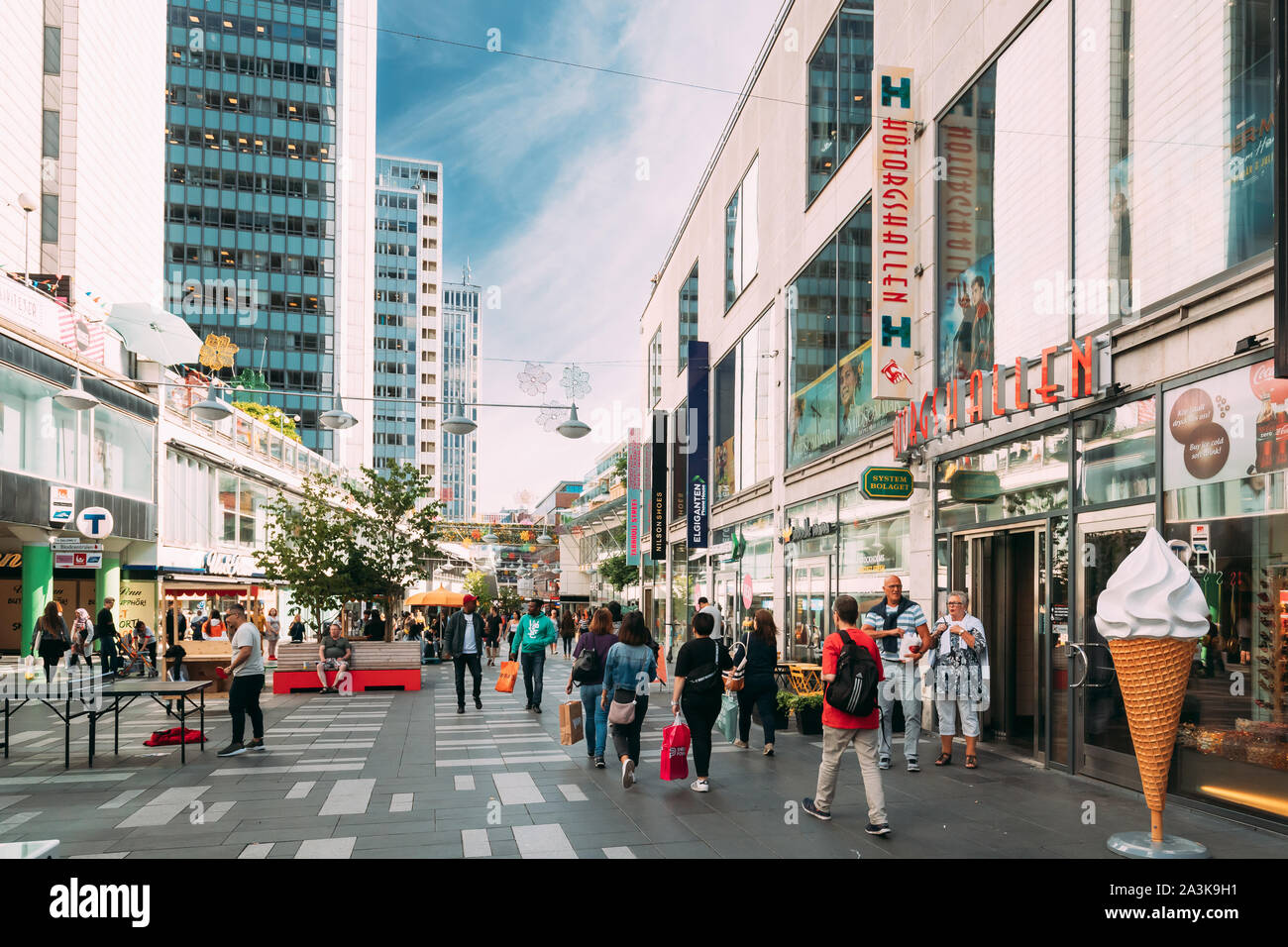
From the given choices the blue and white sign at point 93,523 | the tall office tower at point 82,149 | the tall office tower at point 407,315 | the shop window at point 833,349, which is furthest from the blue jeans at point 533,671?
the tall office tower at point 407,315

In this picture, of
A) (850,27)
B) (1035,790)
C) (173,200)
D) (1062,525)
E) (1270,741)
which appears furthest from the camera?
(173,200)

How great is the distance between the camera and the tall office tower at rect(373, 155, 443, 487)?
12675 centimetres

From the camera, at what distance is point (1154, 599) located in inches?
253

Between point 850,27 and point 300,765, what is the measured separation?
601 inches

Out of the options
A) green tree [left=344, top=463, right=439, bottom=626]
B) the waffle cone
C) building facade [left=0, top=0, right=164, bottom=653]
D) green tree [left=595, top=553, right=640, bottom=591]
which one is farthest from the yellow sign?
the waffle cone

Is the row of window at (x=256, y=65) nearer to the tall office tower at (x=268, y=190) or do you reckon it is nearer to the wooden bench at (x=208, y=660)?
the tall office tower at (x=268, y=190)

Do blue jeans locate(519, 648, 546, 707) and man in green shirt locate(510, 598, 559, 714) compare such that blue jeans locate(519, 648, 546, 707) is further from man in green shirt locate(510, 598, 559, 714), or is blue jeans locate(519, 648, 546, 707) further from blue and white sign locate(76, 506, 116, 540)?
blue and white sign locate(76, 506, 116, 540)

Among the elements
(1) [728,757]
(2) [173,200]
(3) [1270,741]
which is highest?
(2) [173,200]

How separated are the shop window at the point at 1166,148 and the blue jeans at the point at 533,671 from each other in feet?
33.6

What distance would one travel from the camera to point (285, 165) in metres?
92.2

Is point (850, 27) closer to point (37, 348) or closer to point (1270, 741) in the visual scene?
point (1270, 741)

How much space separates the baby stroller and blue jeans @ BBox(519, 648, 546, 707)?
12.3m

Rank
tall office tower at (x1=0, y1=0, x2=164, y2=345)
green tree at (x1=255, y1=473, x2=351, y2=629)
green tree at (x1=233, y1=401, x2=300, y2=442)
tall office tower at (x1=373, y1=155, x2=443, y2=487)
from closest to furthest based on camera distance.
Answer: green tree at (x1=255, y1=473, x2=351, y2=629), tall office tower at (x1=0, y1=0, x2=164, y2=345), green tree at (x1=233, y1=401, x2=300, y2=442), tall office tower at (x1=373, y1=155, x2=443, y2=487)

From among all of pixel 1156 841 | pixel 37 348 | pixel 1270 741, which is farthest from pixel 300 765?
pixel 37 348
